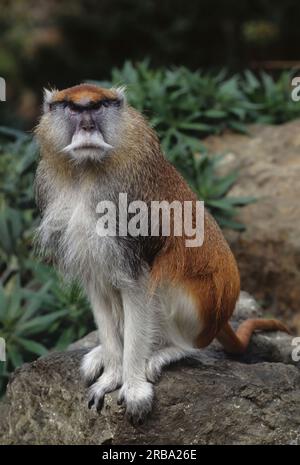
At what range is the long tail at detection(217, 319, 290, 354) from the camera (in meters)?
3.87

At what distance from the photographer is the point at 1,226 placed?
5.62 m

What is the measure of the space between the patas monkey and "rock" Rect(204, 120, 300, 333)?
187 cm

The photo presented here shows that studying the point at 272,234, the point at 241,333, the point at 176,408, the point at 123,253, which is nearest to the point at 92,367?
the point at 176,408

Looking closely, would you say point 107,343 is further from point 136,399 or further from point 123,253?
point 123,253

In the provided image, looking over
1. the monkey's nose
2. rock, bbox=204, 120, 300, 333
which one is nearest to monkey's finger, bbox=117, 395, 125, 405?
the monkey's nose

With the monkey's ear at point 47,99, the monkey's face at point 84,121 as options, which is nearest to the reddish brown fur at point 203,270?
the monkey's face at point 84,121

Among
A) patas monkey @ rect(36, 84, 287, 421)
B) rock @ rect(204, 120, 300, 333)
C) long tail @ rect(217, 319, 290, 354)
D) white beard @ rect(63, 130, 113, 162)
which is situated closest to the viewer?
white beard @ rect(63, 130, 113, 162)

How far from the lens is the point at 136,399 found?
3.34 m

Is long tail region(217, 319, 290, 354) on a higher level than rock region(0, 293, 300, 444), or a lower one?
higher

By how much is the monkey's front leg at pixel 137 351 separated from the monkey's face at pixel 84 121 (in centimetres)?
62

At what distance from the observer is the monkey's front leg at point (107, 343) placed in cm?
346

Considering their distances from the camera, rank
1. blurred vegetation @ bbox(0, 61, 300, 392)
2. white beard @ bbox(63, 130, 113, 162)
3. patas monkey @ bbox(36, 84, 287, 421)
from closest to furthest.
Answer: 1. white beard @ bbox(63, 130, 113, 162)
2. patas monkey @ bbox(36, 84, 287, 421)
3. blurred vegetation @ bbox(0, 61, 300, 392)

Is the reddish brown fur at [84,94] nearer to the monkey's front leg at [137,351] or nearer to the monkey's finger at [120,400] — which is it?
the monkey's front leg at [137,351]

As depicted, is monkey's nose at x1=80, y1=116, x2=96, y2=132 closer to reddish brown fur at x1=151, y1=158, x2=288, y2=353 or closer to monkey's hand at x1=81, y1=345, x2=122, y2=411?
reddish brown fur at x1=151, y1=158, x2=288, y2=353
